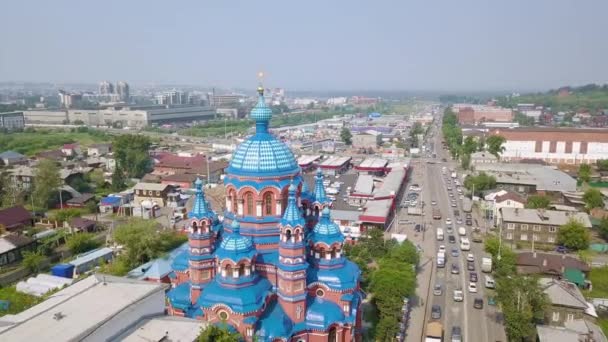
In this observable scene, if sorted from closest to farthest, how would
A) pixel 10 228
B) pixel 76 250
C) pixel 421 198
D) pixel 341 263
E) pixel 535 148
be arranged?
pixel 341 263 → pixel 76 250 → pixel 10 228 → pixel 421 198 → pixel 535 148

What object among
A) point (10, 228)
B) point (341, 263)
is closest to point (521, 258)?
point (341, 263)

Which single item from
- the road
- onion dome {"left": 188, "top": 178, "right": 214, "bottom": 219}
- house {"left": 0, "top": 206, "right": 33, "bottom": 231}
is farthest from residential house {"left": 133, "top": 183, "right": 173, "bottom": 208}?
onion dome {"left": 188, "top": 178, "right": 214, "bottom": 219}

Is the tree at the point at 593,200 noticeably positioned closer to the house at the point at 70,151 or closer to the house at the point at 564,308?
the house at the point at 564,308

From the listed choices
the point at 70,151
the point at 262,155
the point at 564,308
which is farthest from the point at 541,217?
the point at 70,151

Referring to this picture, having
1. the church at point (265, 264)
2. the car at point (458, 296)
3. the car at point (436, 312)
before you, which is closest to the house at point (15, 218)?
the church at point (265, 264)

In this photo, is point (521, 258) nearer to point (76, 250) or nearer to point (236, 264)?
point (236, 264)

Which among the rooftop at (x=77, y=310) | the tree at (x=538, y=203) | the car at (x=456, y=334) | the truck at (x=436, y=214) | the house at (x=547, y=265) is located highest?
the rooftop at (x=77, y=310)
